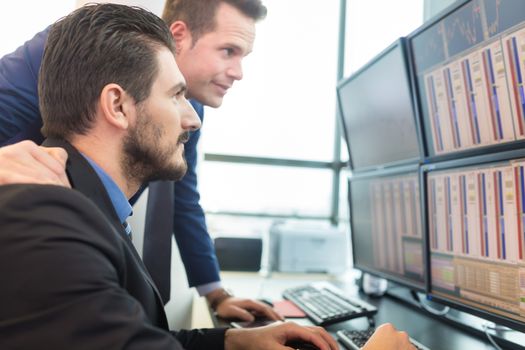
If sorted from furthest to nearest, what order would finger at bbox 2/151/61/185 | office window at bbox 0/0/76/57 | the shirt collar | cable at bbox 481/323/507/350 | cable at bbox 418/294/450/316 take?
office window at bbox 0/0/76/57, cable at bbox 418/294/450/316, cable at bbox 481/323/507/350, the shirt collar, finger at bbox 2/151/61/185

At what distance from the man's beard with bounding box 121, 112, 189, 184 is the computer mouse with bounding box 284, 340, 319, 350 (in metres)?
0.43

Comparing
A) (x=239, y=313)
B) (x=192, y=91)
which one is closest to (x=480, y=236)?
(x=239, y=313)

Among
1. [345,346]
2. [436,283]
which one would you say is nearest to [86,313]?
[345,346]

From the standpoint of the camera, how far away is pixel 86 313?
392mm

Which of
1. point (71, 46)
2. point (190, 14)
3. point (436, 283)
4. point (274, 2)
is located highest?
point (274, 2)

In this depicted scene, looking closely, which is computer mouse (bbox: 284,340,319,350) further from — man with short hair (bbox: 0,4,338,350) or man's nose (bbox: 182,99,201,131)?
A: man's nose (bbox: 182,99,201,131)

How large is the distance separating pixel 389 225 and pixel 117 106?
99cm

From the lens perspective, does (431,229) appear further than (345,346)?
Yes

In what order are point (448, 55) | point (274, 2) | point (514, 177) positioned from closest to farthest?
point (514, 177)
point (448, 55)
point (274, 2)

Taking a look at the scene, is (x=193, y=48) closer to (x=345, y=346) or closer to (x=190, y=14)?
(x=190, y=14)

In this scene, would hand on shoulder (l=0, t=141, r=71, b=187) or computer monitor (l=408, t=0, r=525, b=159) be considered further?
computer monitor (l=408, t=0, r=525, b=159)

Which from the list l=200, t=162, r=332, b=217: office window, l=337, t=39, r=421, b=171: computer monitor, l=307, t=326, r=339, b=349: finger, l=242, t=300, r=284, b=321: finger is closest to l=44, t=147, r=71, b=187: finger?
l=307, t=326, r=339, b=349: finger

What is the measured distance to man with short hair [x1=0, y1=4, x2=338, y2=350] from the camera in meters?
0.39

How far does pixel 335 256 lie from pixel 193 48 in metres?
1.43
